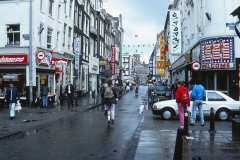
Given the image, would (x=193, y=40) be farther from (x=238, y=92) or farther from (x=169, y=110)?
(x=169, y=110)

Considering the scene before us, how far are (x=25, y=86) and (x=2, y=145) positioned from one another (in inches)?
549

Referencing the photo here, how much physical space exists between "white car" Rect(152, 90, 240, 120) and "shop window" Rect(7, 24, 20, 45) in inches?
527

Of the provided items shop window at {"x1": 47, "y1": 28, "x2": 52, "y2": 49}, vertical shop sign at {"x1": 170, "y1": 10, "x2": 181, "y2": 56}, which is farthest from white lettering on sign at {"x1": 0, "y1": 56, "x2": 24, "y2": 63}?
vertical shop sign at {"x1": 170, "y1": 10, "x2": 181, "y2": 56}

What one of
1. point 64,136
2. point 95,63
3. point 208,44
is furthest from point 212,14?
point 95,63

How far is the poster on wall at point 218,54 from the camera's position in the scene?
2017cm

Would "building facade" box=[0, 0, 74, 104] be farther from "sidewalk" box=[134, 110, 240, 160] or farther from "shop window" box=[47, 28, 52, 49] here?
"sidewalk" box=[134, 110, 240, 160]

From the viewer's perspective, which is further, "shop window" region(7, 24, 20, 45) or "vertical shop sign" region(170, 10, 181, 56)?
"vertical shop sign" region(170, 10, 181, 56)

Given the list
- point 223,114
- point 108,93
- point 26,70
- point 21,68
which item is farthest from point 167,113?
point 21,68

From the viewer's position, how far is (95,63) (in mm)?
42406

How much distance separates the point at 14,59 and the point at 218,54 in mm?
14960

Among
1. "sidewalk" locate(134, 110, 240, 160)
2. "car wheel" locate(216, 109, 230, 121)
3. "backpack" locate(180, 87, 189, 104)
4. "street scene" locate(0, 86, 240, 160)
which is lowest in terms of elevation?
"street scene" locate(0, 86, 240, 160)

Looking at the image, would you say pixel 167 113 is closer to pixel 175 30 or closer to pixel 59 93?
pixel 59 93

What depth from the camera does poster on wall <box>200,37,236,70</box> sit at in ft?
66.2

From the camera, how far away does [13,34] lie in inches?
868
